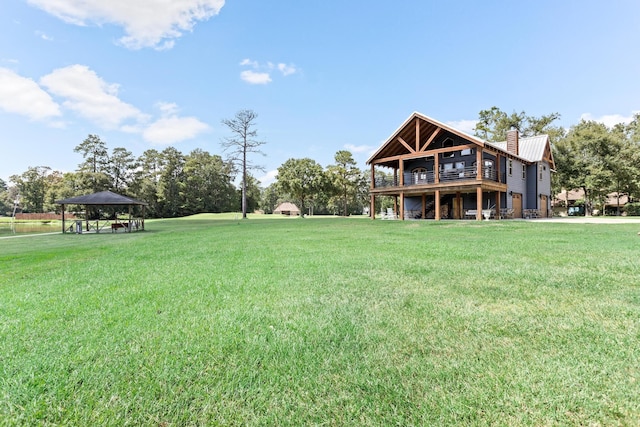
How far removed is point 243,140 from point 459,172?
23.2m

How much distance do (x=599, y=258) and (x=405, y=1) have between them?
620 inches

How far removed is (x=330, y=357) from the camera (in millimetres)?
2086

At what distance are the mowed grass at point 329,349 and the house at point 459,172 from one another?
17002 mm

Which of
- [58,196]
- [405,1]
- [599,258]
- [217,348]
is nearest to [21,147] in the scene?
[58,196]

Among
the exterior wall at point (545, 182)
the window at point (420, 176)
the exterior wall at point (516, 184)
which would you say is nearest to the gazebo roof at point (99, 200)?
the window at point (420, 176)

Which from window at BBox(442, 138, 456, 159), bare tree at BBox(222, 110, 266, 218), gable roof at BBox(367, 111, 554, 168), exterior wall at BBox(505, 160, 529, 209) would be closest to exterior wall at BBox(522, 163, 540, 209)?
exterior wall at BBox(505, 160, 529, 209)

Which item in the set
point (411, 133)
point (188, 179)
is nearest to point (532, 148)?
point (411, 133)

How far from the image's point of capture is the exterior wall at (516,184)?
70.5 feet

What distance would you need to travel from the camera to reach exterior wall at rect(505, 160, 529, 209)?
21.5 m

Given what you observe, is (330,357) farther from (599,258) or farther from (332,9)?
(332,9)

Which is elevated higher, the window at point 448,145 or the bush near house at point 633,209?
the window at point 448,145

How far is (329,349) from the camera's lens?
7.19 ft

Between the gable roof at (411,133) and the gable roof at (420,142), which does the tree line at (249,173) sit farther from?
the gable roof at (411,133)

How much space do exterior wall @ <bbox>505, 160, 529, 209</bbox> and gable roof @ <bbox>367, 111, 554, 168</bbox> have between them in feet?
2.37
